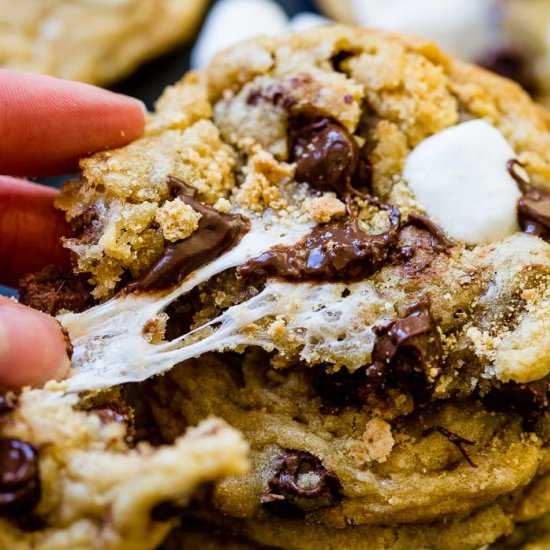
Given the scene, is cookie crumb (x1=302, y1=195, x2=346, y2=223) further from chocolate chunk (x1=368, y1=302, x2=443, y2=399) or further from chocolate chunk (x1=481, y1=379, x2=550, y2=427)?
chocolate chunk (x1=481, y1=379, x2=550, y2=427)

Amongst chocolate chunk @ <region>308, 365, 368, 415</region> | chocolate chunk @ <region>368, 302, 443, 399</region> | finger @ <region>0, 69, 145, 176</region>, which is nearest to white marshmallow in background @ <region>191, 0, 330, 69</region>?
finger @ <region>0, 69, 145, 176</region>

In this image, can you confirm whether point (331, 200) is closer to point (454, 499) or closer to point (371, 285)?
point (371, 285)

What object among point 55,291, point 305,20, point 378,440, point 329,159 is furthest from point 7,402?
point 305,20

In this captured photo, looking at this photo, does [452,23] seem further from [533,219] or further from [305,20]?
[533,219]

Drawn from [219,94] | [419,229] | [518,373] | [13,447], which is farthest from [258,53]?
[13,447]

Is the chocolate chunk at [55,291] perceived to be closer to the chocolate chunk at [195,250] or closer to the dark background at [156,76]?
the chocolate chunk at [195,250]

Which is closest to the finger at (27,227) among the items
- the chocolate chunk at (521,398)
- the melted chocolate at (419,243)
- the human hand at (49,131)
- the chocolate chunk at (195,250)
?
the human hand at (49,131)
